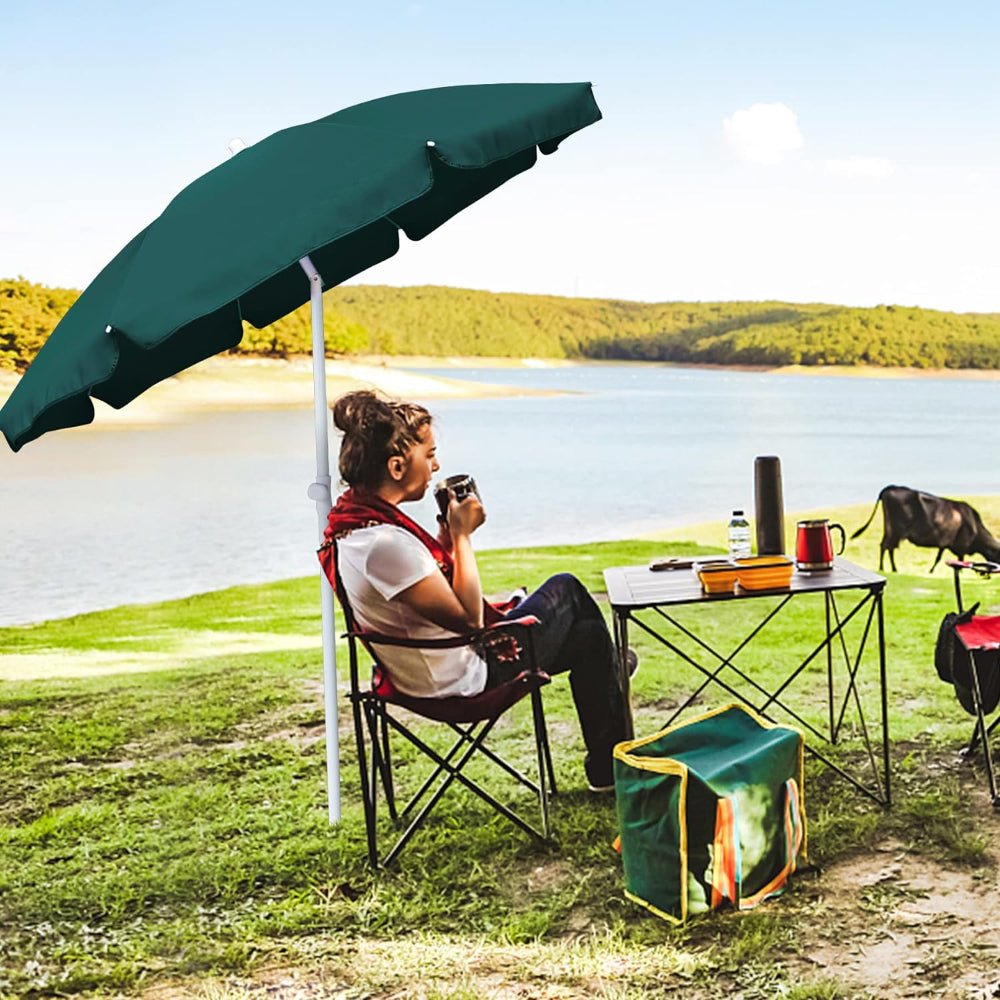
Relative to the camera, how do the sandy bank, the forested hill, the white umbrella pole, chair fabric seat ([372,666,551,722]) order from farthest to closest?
the forested hill < the sandy bank < the white umbrella pole < chair fabric seat ([372,666,551,722])

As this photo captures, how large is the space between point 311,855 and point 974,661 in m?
1.63

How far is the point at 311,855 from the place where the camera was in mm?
2666

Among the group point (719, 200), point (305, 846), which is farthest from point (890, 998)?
point (719, 200)

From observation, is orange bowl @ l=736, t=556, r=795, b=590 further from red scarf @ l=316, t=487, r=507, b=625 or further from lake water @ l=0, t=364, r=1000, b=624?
lake water @ l=0, t=364, r=1000, b=624

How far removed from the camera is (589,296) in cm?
4281

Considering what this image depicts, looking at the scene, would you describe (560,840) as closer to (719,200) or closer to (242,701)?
(242,701)

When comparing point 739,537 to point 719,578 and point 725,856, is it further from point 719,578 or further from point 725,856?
point 725,856

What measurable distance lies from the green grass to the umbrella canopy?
1.02 m

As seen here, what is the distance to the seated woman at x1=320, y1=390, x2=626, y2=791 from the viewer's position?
7.68 ft

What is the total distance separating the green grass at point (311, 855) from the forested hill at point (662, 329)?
3471 centimetres

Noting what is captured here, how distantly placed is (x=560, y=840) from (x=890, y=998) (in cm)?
88

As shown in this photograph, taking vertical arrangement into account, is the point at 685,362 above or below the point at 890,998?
above

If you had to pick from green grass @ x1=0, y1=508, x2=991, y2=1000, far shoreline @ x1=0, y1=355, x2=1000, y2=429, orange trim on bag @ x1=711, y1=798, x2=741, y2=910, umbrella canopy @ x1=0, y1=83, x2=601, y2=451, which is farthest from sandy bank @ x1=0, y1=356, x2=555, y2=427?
orange trim on bag @ x1=711, y1=798, x2=741, y2=910

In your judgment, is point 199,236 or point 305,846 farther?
point 305,846
